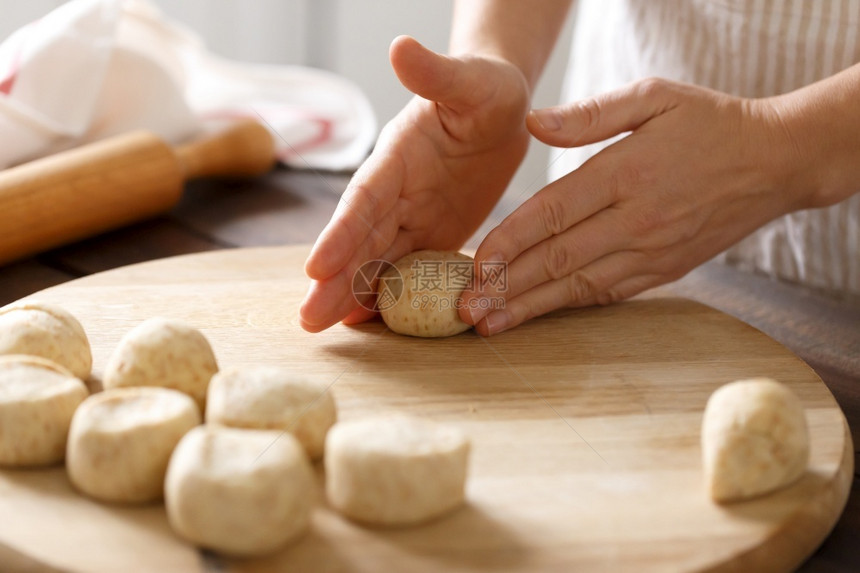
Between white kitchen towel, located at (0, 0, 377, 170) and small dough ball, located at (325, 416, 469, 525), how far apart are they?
42.8 inches

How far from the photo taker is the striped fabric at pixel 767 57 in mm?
1482

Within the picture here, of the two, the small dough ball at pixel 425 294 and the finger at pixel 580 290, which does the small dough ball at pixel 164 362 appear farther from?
the finger at pixel 580 290

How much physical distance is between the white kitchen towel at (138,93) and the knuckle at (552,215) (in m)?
0.80

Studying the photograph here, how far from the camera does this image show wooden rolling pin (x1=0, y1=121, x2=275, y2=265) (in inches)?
57.8

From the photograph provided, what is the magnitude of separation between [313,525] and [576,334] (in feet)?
1.88

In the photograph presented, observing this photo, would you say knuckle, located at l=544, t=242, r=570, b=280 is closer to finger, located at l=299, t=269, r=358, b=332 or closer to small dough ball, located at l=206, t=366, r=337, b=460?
finger, located at l=299, t=269, r=358, b=332

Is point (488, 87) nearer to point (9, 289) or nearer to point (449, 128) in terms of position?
point (449, 128)

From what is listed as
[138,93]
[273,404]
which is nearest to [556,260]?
[273,404]

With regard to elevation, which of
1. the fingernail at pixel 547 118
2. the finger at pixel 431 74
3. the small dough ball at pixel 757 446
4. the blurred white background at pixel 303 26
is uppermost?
the finger at pixel 431 74

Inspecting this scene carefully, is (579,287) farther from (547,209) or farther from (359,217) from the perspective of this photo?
(359,217)

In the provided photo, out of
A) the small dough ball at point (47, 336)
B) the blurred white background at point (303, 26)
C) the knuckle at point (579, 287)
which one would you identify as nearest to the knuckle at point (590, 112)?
the knuckle at point (579, 287)

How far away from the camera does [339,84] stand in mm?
2283

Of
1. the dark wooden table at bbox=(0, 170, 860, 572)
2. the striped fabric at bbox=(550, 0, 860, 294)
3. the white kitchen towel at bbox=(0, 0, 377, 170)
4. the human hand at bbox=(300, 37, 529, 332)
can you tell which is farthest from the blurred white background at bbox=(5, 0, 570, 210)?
the human hand at bbox=(300, 37, 529, 332)

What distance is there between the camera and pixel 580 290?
1.33 m
